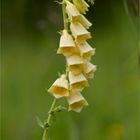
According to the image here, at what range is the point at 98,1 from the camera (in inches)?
195

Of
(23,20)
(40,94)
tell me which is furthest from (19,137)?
(23,20)

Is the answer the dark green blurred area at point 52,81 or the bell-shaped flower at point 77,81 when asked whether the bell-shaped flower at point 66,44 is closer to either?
the bell-shaped flower at point 77,81

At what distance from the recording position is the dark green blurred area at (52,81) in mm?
2535

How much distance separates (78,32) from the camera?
4.76 feet

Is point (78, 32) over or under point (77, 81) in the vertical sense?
over

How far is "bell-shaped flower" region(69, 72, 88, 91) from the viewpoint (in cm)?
146

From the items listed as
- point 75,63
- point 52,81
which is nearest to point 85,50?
point 75,63

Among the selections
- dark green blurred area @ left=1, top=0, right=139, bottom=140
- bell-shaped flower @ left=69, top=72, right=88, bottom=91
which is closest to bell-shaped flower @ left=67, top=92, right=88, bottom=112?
bell-shaped flower @ left=69, top=72, right=88, bottom=91

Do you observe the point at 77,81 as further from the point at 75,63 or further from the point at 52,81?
the point at 52,81

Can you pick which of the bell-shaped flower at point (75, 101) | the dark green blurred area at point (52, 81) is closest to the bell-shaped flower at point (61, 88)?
the bell-shaped flower at point (75, 101)

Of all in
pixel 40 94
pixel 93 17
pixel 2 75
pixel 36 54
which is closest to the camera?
pixel 40 94

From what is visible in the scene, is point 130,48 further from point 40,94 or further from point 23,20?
point 23,20

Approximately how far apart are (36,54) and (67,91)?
98.9 inches

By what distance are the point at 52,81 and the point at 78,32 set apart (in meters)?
1.71
